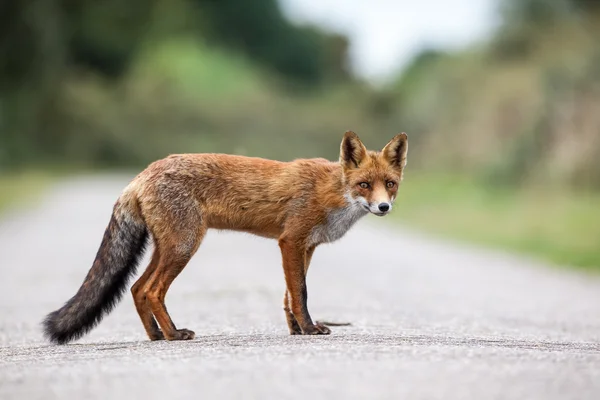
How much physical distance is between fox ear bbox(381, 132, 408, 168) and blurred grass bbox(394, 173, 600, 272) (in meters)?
8.99

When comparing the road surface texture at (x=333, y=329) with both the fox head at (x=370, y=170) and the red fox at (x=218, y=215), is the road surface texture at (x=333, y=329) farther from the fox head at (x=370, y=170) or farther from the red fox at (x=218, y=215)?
the fox head at (x=370, y=170)

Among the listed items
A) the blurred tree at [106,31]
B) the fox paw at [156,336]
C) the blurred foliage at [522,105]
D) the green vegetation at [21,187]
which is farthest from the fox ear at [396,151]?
the blurred tree at [106,31]

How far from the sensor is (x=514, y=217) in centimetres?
2444

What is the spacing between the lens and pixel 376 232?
79.4 ft

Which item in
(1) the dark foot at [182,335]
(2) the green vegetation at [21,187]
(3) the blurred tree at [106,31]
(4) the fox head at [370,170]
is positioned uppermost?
(3) the blurred tree at [106,31]

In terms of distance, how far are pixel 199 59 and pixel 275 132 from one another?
16.8 meters

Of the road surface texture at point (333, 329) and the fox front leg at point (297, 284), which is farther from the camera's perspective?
the fox front leg at point (297, 284)

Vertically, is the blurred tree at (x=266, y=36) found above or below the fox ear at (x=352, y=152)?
above

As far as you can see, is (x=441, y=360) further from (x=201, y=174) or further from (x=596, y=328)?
(x=596, y=328)

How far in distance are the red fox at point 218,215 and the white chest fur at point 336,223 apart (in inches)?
0.4

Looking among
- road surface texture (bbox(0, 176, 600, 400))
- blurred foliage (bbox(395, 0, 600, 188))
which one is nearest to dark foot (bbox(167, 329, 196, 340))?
road surface texture (bbox(0, 176, 600, 400))

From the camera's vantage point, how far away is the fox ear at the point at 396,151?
8.54 metres

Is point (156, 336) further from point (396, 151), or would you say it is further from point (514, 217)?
point (514, 217)

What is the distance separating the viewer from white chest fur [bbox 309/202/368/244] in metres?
8.45
